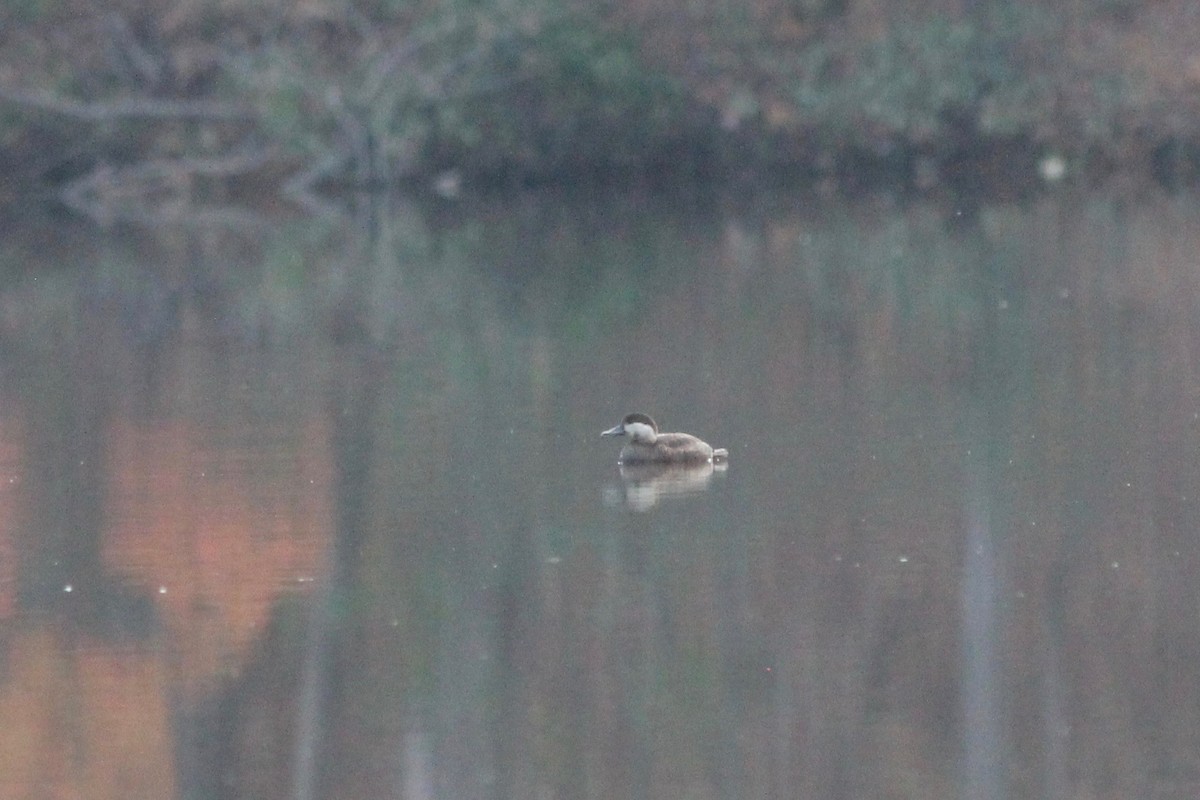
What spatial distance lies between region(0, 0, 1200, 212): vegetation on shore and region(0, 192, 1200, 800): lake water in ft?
36.6

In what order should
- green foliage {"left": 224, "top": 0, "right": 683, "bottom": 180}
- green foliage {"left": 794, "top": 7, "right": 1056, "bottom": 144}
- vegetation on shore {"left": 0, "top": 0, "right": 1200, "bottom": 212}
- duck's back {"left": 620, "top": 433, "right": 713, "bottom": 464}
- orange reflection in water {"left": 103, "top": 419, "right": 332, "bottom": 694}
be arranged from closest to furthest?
1. orange reflection in water {"left": 103, "top": 419, "right": 332, "bottom": 694}
2. duck's back {"left": 620, "top": 433, "right": 713, "bottom": 464}
3. green foliage {"left": 224, "top": 0, "right": 683, "bottom": 180}
4. vegetation on shore {"left": 0, "top": 0, "right": 1200, "bottom": 212}
5. green foliage {"left": 794, "top": 7, "right": 1056, "bottom": 144}

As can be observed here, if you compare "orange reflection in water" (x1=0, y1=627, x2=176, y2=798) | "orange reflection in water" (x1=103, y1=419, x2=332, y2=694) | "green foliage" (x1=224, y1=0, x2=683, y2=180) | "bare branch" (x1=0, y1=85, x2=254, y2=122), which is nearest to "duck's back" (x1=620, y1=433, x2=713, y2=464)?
"orange reflection in water" (x1=103, y1=419, x2=332, y2=694)

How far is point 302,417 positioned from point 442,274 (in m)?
6.84

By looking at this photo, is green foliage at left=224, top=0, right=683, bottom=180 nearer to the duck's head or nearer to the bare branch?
the bare branch

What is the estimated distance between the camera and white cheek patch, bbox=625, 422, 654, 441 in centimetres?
877

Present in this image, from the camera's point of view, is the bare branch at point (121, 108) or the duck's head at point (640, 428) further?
the bare branch at point (121, 108)

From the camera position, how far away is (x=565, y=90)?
26.2m

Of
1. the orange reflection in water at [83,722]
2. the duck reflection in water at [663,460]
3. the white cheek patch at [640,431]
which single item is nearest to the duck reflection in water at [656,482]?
the duck reflection in water at [663,460]

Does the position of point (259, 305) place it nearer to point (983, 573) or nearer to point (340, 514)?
point (340, 514)

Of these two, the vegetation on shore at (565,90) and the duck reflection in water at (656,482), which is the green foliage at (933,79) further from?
the duck reflection in water at (656,482)

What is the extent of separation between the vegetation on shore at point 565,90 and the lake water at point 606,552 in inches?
440

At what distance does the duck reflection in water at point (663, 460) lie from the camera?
850 cm

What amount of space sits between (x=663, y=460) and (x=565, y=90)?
17.8 meters

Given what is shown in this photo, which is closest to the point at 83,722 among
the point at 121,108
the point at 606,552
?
the point at 606,552
